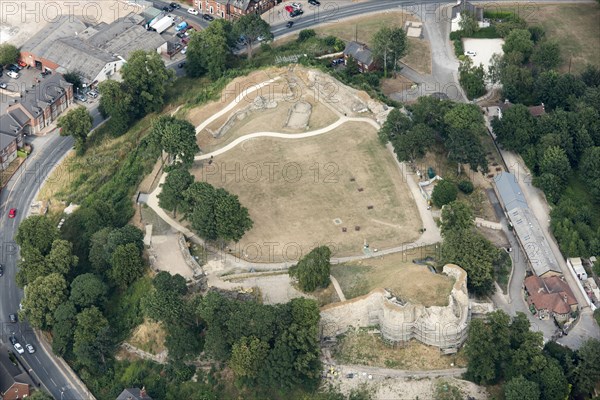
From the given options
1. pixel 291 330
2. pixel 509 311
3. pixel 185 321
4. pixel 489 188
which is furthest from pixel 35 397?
pixel 489 188

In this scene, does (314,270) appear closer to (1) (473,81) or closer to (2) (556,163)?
(2) (556,163)

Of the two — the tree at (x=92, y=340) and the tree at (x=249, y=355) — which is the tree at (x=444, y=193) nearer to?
the tree at (x=249, y=355)

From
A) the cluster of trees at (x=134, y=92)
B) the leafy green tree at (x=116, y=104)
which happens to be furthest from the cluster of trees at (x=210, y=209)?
the cluster of trees at (x=134, y=92)

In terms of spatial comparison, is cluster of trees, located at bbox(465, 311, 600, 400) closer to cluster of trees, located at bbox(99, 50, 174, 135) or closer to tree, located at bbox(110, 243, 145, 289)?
tree, located at bbox(110, 243, 145, 289)

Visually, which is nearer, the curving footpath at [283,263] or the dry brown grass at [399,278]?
the dry brown grass at [399,278]

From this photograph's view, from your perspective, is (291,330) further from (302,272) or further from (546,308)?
(546,308)

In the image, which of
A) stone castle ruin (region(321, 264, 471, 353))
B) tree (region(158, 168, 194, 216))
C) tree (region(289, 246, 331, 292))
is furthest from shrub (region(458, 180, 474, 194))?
tree (region(158, 168, 194, 216))
